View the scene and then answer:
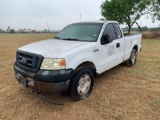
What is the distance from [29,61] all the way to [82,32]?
1.78 m

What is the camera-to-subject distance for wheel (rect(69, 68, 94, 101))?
3.39 m

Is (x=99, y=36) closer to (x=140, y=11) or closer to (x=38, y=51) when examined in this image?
(x=38, y=51)

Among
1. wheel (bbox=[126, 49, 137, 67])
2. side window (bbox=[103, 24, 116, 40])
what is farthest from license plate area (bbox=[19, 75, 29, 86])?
wheel (bbox=[126, 49, 137, 67])

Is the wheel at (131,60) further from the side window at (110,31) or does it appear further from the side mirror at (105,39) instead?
the side mirror at (105,39)

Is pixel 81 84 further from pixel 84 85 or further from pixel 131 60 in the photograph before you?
pixel 131 60

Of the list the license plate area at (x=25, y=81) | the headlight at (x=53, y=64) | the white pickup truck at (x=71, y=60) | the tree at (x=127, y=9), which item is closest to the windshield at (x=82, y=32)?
the white pickup truck at (x=71, y=60)

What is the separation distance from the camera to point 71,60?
10.7 feet

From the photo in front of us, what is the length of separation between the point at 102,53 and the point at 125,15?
24.9 m

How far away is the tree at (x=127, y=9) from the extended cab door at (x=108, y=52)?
2299cm

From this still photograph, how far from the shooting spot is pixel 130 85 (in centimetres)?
452

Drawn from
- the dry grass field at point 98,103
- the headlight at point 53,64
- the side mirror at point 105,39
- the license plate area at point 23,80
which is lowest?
the dry grass field at point 98,103

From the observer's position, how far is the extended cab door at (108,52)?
13.8 feet

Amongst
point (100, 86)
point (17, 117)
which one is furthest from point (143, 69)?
point (17, 117)

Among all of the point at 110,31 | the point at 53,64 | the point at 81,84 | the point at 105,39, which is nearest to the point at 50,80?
the point at 53,64
